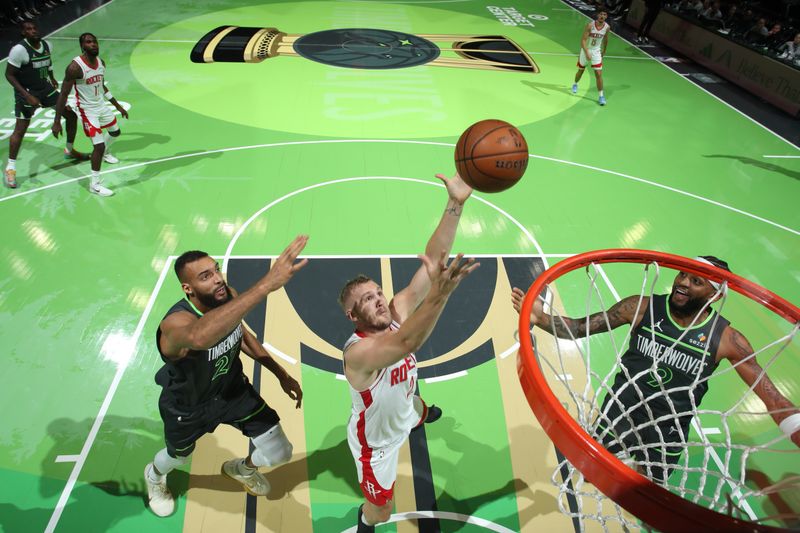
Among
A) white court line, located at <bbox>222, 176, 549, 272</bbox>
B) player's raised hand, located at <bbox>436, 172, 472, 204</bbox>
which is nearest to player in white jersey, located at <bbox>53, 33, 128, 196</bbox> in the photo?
white court line, located at <bbox>222, 176, 549, 272</bbox>

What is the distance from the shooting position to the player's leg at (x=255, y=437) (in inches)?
134

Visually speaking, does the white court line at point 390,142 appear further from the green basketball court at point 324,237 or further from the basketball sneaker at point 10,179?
the basketball sneaker at point 10,179

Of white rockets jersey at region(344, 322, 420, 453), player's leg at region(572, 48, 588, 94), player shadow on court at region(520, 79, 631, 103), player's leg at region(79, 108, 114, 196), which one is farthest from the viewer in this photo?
player shadow on court at region(520, 79, 631, 103)

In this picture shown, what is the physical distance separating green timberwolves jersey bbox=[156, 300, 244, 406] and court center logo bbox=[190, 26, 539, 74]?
372 inches

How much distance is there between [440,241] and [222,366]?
1.52 metres

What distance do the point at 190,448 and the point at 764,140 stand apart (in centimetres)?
1063

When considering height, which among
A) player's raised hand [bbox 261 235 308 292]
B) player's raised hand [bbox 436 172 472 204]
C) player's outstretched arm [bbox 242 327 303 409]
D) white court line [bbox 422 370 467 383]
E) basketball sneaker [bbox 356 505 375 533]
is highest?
player's raised hand [bbox 436 172 472 204]

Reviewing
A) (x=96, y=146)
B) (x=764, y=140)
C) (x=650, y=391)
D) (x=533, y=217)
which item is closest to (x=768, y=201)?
(x=764, y=140)

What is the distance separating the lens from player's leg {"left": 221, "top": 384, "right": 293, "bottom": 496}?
3.41m

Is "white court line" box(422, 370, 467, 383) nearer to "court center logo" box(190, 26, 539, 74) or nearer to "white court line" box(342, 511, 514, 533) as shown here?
"white court line" box(342, 511, 514, 533)

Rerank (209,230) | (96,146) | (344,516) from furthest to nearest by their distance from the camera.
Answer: (96,146), (209,230), (344,516)

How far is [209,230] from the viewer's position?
6242 millimetres

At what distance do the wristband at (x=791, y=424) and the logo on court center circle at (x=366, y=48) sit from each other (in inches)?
405

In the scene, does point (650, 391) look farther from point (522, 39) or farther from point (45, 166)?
point (522, 39)
